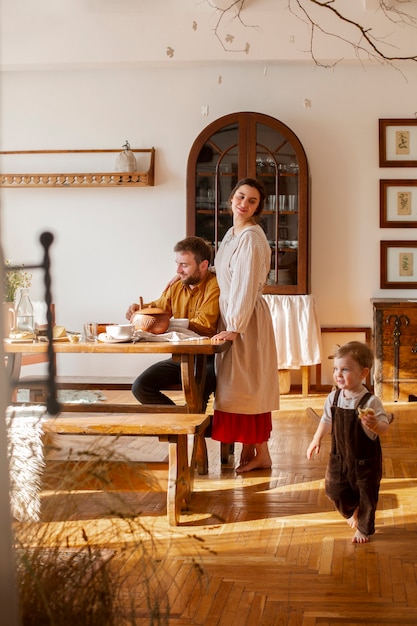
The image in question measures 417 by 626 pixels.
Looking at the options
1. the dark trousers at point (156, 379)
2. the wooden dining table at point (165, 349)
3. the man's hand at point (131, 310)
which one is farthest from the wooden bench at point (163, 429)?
the dark trousers at point (156, 379)

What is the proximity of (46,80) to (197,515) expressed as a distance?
207 inches

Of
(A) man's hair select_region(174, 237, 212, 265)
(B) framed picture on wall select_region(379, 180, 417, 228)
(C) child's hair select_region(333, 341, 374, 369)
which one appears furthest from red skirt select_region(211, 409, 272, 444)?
(B) framed picture on wall select_region(379, 180, 417, 228)

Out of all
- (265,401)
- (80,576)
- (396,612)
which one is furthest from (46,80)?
(80,576)

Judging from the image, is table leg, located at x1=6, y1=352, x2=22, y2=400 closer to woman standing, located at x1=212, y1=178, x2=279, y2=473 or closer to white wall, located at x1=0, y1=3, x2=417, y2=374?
woman standing, located at x1=212, y1=178, x2=279, y2=473

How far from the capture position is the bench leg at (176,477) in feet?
11.6

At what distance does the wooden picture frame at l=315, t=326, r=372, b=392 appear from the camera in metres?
7.64

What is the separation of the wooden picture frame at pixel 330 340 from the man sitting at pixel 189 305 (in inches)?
122

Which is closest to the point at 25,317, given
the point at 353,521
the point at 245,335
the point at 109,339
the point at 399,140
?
the point at 109,339

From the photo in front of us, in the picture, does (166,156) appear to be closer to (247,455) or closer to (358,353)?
(247,455)

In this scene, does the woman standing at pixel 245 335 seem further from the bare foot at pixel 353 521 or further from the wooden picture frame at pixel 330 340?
the wooden picture frame at pixel 330 340

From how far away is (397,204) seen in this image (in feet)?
24.8

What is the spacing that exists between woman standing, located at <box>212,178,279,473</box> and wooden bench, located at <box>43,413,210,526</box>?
2.14 feet

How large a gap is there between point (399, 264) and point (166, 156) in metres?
2.21

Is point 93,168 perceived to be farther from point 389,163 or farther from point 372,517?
point 372,517
